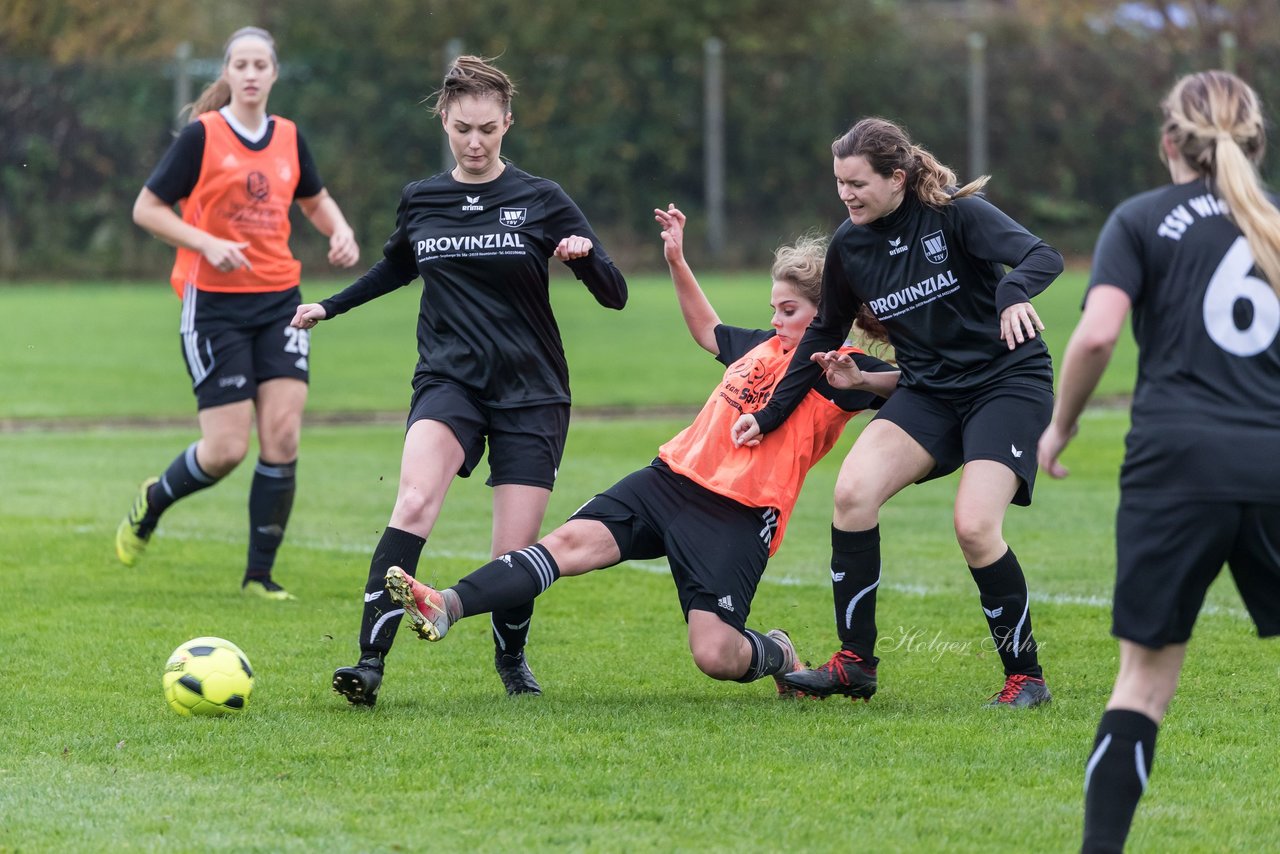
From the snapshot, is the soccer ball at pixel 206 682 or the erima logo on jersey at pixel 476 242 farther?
the erima logo on jersey at pixel 476 242

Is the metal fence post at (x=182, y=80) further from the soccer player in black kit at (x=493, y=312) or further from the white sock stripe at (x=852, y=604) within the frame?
the white sock stripe at (x=852, y=604)

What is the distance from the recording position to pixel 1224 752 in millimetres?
5086

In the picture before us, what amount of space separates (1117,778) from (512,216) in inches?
117

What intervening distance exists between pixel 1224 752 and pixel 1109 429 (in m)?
9.97

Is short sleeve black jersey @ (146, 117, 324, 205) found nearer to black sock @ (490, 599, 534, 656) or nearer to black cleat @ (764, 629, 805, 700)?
black sock @ (490, 599, 534, 656)

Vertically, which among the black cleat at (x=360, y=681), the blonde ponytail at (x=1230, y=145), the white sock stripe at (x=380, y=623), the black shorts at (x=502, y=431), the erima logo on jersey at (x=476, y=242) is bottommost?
the black cleat at (x=360, y=681)

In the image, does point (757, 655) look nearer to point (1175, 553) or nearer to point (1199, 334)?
point (1175, 553)

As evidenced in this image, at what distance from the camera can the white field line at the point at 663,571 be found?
25.5 feet

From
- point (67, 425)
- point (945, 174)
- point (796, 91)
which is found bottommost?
point (67, 425)

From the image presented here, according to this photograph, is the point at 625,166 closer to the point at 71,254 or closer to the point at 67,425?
the point at 71,254

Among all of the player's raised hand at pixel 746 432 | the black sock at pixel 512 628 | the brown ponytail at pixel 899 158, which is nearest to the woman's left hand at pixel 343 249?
the black sock at pixel 512 628

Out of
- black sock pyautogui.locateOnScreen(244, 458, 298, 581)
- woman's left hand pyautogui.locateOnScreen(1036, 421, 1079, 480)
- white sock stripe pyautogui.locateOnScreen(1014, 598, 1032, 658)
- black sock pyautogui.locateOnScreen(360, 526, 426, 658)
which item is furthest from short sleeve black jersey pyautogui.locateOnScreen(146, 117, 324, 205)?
woman's left hand pyautogui.locateOnScreen(1036, 421, 1079, 480)

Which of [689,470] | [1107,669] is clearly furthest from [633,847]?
[1107,669]

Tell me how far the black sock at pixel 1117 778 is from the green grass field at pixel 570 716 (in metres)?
0.41
